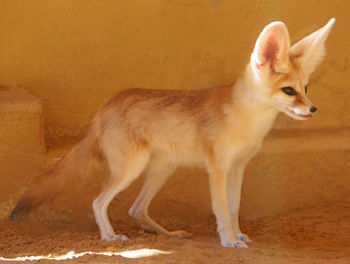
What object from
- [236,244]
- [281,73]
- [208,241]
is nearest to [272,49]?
[281,73]

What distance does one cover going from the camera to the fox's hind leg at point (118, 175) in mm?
4469

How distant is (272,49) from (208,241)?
1595mm

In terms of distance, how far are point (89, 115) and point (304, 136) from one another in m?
2.12

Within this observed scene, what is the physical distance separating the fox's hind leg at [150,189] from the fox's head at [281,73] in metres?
1.15

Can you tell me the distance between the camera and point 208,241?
4.48 metres

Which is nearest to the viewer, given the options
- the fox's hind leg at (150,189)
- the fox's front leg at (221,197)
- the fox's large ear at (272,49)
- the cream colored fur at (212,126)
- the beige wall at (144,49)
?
the fox's large ear at (272,49)

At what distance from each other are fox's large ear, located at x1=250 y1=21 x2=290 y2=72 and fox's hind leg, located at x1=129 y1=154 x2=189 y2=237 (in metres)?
1.29

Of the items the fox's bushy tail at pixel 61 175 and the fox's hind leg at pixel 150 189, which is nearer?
the fox's bushy tail at pixel 61 175

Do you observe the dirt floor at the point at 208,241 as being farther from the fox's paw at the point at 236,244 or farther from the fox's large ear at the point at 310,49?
the fox's large ear at the point at 310,49

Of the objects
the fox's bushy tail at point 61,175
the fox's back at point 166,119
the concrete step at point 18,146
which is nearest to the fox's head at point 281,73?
the fox's back at point 166,119

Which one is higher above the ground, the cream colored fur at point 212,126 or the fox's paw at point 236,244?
the cream colored fur at point 212,126

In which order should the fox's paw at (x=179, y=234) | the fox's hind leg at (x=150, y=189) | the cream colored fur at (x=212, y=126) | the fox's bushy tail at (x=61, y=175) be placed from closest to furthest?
the cream colored fur at (x=212, y=126), the fox's bushy tail at (x=61, y=175), the fox's paw at (x=179, y=234), the fox's hind leg at (x=150, y=189)

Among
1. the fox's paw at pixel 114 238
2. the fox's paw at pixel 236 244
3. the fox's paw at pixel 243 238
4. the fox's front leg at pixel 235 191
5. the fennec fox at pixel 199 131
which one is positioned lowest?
the fox's paw at pixel 243 238

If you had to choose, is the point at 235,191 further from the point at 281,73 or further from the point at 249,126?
the point at 281,73
